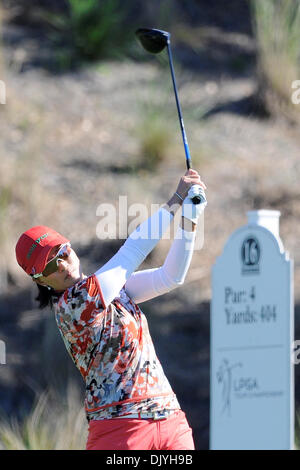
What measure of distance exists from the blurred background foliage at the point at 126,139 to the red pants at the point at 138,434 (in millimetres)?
3292

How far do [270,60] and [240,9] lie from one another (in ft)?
6.63

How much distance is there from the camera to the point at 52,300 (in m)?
3.87

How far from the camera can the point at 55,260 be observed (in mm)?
3725

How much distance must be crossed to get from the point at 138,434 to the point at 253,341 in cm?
242

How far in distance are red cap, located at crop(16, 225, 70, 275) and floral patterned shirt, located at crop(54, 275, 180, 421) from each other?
0.55ft

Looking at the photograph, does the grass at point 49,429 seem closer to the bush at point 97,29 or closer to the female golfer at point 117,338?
the female golfer at point 117,338

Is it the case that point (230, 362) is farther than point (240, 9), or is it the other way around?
point (240, 9)

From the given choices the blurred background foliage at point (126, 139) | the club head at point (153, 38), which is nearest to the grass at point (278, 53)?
the blurred background foliage at point (126, 139)

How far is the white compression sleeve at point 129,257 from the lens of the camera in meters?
3.57

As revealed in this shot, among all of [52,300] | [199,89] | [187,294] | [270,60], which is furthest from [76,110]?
[52,300]

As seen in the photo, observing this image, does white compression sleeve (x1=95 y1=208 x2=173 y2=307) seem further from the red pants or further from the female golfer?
the red pants

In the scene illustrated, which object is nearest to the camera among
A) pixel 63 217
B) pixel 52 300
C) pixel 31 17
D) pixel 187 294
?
pixel 52 300

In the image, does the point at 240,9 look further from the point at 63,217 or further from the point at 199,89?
the point at 63,217
